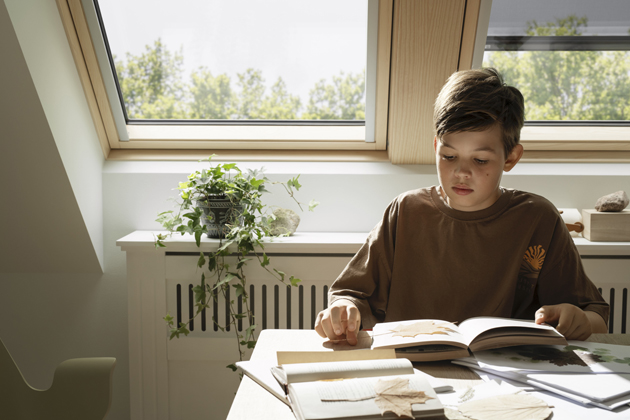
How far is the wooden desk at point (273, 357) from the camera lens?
63 cm

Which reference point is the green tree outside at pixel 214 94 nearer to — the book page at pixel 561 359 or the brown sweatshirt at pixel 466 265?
the brown sweatshirt at pixel 466 265

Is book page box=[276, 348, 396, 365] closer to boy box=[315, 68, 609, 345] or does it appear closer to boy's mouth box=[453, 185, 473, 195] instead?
boy box=[315, 68, 609, 345]

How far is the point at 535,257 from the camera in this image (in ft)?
3.70

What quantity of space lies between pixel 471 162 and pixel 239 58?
106 centimetres

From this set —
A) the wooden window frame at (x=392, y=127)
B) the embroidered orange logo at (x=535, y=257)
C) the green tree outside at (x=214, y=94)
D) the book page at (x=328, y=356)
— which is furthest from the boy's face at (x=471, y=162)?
the green tree outside at (x=214, y=94)

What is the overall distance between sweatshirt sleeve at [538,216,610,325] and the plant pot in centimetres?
94

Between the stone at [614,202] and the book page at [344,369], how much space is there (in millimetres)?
1320

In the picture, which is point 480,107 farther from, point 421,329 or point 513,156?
point 421,329

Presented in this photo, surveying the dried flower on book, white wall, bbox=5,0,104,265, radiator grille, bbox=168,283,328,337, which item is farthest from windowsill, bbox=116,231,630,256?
the dried flower on book

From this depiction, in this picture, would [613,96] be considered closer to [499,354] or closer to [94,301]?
[499,354]

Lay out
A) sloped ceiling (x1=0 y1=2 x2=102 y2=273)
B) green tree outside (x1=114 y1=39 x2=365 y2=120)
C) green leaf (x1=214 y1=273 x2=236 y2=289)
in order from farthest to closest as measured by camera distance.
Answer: green tree outside (x1=114 y1=39 x2=365 y2=120) → green leaf (x1=214 y1=273 x2=236 y2=289) → sloped ceiling (x1=0 y1=2 x2=102 y2=273)

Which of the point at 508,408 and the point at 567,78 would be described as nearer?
the point at 508,408

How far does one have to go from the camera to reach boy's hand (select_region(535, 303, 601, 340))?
87 cm

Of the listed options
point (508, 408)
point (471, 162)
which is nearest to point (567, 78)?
point (471, 162)
